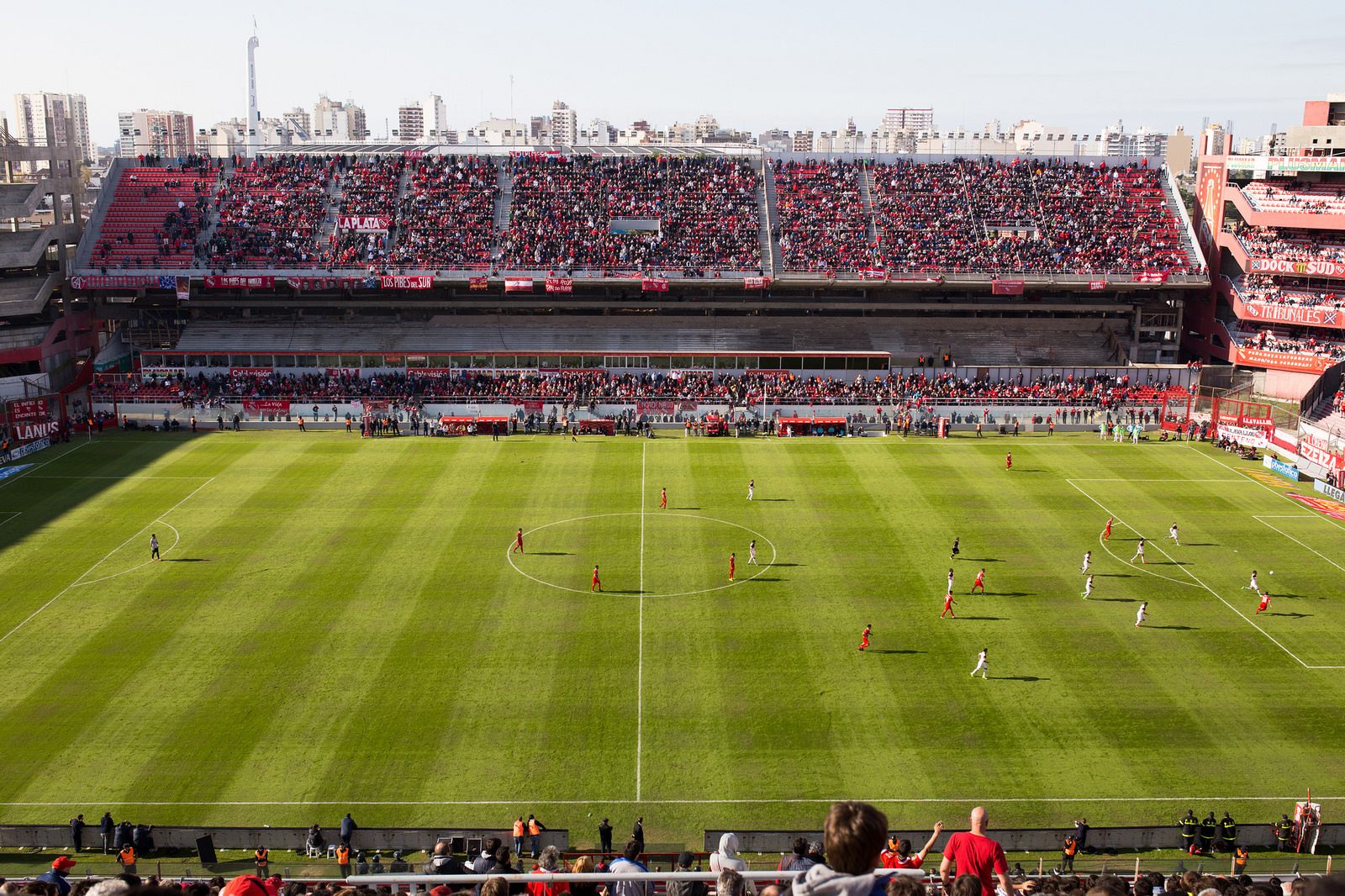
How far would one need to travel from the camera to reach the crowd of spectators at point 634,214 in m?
78.2

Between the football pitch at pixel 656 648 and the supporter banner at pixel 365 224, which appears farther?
the supporter banner at pixel 365 224

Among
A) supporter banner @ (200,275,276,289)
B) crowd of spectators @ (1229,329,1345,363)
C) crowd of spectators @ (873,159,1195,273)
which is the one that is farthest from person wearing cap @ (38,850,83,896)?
crowd of spectators @ (1229,329,1345,363)

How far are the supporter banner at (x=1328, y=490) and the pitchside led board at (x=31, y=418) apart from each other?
2502 inches

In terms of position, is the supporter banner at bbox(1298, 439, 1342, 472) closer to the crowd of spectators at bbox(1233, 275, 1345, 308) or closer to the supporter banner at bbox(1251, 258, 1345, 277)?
the crowd of spectators at bbox(1233, 275, 1345, 308)

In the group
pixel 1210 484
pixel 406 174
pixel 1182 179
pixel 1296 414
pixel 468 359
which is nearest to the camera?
pixel 1210 484

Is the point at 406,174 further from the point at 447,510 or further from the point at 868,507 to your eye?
Result: the point at 868,507

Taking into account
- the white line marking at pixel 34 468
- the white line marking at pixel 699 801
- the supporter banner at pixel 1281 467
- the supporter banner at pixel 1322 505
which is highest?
the supporter banner at pixel 1281 467

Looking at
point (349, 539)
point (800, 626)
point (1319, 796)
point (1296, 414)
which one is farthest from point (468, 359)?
point (1319, 796)

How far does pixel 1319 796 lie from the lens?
86.9ft

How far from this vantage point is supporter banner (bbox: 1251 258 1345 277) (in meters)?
68.9

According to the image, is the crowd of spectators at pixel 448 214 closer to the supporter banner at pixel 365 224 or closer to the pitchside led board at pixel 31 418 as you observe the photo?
the supporter banner at pixel 365 224

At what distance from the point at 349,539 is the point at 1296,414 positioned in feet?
163

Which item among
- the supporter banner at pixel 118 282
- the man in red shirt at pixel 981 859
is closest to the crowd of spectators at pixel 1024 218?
the supporter banner at pixel 118 282

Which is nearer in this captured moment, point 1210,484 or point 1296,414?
point 1210,484
